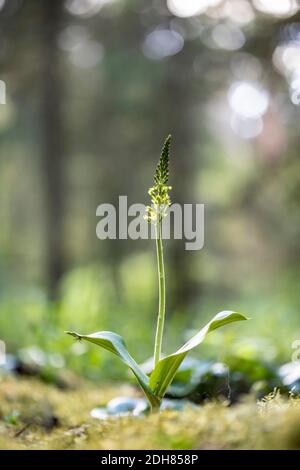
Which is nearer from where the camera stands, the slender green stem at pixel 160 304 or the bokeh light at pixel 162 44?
the slender green stem at pixel 160 304

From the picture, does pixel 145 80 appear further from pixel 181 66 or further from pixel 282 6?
pixel 282 6

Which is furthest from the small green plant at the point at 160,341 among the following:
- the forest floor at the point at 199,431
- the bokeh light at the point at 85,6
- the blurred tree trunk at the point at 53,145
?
the bokeh light at the point at 85,6

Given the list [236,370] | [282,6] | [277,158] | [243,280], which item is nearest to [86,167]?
[243,280]

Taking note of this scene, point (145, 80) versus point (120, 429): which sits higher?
point (145, 80)

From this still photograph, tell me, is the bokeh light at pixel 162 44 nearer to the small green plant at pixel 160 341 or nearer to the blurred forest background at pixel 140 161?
the blurred forest background at pixel 140 161

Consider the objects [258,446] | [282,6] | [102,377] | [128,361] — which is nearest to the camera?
[258,446]

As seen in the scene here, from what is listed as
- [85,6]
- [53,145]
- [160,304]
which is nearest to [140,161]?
[53,145]
